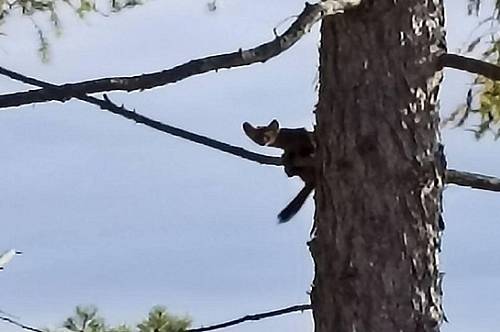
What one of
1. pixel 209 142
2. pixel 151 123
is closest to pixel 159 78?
pixel 151 123

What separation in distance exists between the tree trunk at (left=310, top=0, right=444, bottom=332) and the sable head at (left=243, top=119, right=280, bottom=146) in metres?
0.16

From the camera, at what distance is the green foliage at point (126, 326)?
3.54 metres

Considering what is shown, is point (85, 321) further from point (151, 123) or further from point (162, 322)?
point (151, 123)

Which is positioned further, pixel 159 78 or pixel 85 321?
pixel 85 321

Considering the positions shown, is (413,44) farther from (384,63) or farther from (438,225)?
(438,225)

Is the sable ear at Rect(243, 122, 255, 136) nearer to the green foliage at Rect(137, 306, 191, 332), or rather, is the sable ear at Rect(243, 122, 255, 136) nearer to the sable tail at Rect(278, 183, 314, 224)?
the sable tail at Rect(278, 183, 314, 224)

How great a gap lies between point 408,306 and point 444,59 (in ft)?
1.63

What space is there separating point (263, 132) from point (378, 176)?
26cm

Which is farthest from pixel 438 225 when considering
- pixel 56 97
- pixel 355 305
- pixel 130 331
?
pixel 130 331

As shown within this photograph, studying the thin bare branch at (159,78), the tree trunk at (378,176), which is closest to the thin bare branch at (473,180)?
the tree trunk at (378,176)

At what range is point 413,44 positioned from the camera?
2.59 meters

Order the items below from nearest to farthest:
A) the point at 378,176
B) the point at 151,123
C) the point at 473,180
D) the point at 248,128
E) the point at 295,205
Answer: the point at 151,123 < the point at 248,128 < the point at 378,176 < the point at 295,205 < the point at 473,180

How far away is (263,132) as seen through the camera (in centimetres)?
242

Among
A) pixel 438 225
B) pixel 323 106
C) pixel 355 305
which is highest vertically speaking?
pixel 323 106
